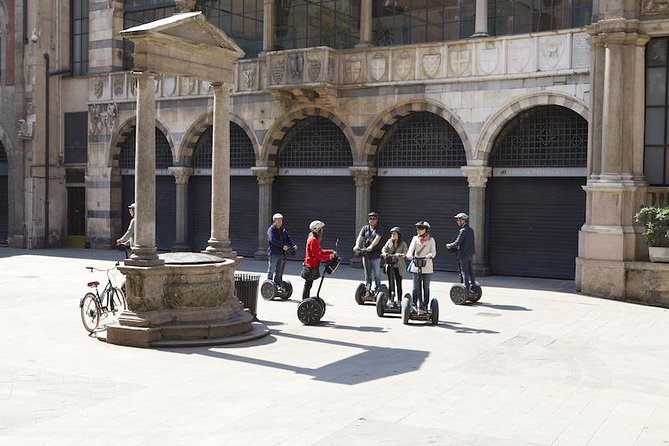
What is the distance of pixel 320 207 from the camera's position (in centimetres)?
2566

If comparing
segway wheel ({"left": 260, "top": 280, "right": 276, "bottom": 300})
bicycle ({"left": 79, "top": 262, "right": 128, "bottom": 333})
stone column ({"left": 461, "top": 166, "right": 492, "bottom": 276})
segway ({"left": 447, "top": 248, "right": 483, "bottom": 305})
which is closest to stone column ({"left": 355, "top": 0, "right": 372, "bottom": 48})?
stone column ({"left": 461, "top": 166, "right": 492, "bottom": 276})

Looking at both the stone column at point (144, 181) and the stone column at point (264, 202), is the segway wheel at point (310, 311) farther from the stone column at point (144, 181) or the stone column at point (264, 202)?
the stone column at point (264, 202)

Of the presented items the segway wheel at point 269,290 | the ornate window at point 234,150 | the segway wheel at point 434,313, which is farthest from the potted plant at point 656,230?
the ornate window at point 234,150

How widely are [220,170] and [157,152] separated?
1606 cm

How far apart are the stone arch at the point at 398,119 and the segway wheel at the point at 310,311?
949 centimetres

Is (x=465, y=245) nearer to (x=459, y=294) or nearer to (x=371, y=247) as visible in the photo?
(x=459, y=294)

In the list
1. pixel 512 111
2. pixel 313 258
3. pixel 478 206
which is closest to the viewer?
pixel 313 258

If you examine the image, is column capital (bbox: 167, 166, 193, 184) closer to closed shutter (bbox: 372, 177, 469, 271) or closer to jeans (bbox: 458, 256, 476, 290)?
closed shutter (bbox: 372, 177, 469, 271)

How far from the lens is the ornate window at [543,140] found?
827 inches

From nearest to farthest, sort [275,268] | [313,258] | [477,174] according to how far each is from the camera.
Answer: [313,258]
[275,268]
[477,174]

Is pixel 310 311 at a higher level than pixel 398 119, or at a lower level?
lower

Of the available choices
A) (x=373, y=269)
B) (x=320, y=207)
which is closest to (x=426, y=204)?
(x=320, y=207)

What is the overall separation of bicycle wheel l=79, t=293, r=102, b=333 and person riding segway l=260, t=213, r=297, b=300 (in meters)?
4.50

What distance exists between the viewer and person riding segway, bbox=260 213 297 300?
16.8 metres
